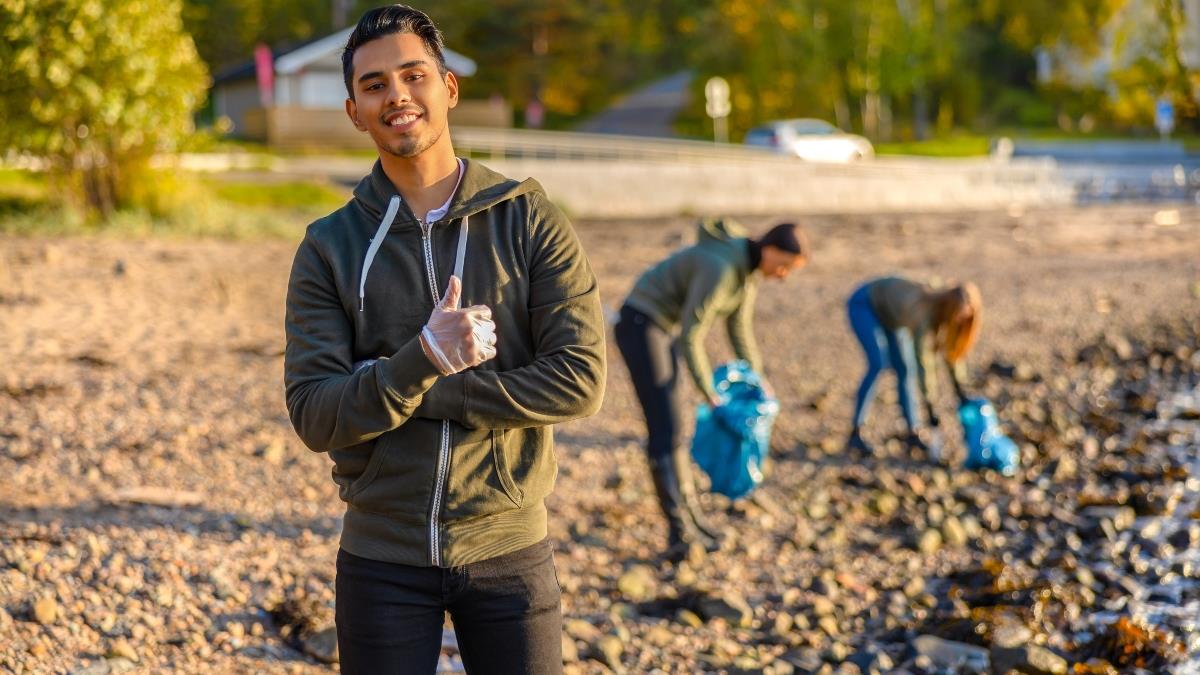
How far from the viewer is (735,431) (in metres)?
6.95

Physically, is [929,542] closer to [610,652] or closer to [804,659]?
[804,659]

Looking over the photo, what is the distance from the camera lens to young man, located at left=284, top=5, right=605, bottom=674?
2.63 meters

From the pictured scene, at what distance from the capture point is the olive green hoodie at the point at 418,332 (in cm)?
262

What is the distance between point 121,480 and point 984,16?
44.7 meters

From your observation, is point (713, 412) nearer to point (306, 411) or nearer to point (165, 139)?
point (306, 411)

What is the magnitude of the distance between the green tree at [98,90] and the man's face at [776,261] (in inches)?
369

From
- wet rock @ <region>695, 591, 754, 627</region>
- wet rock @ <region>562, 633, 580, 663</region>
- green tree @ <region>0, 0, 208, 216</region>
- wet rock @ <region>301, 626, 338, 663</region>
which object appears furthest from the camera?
green tree @ <region>0, 0, 208, 216</region>

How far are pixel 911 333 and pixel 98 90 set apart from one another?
29.6ft

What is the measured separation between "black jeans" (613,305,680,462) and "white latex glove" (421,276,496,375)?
4.20 meters

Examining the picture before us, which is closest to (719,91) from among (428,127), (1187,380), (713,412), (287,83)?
(287,83)

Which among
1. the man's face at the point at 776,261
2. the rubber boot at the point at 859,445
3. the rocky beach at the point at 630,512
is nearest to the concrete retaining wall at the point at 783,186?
the rocky beach at the point at 630,512

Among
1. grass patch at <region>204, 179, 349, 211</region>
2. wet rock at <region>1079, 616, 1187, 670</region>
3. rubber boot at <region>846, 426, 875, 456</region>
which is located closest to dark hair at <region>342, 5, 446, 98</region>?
wet rock at <region>1079, 616, 1187, 670</region>

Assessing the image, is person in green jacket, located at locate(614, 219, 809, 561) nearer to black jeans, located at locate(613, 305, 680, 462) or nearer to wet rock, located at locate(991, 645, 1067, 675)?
black jeans, located at locate(613, 305, 680, 462)

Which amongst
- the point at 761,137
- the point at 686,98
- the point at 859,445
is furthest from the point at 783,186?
the point at 686,98
